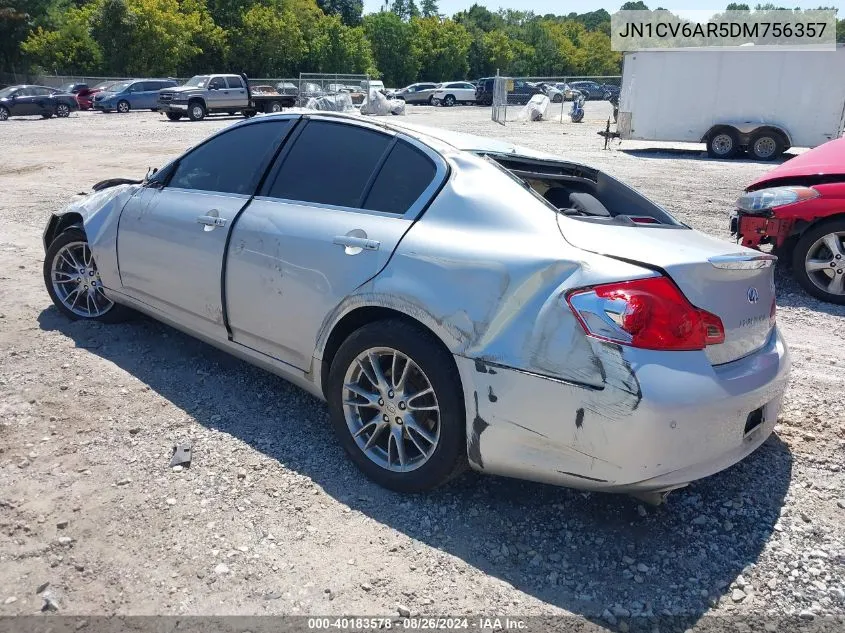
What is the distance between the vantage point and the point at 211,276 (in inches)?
150

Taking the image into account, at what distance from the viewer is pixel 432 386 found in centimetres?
282

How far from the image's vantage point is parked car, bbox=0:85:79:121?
28.3 m

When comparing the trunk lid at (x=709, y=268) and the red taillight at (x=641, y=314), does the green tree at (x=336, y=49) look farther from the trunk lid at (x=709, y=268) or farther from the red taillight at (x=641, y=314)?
the red taillight at (x=641, y=314)

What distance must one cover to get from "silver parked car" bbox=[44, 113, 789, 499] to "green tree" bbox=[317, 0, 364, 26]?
79.9 meters

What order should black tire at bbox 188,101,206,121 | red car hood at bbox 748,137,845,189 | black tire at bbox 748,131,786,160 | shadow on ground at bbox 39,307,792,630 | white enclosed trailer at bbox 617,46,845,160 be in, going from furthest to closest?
black tire at bbox 188,101,206,121
black tire at bbox 748,131,786,160
white enclosed trailer at bbox 617,46,845,160
red car hood at bbox 748,137,845,189
shadow on ground at bbox 39,307,792,630

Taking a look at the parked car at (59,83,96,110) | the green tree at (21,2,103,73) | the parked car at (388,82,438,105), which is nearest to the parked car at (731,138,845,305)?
the parked car at (59,83,96,110)

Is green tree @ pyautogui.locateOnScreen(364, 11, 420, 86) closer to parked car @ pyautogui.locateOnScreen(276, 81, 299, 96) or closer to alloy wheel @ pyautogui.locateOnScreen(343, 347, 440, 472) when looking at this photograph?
parked car @ pyautogui.locateOnScreen(276, 81, 299, 96)

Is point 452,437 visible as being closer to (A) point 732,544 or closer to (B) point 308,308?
(B) point 308,308

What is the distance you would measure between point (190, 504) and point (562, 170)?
2589 millimetres

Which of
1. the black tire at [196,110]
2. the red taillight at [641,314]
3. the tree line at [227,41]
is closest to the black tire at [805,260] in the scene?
the red taillight at [641,314]

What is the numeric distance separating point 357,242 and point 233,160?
4.52 feet

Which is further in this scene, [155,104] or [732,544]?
[155,104]

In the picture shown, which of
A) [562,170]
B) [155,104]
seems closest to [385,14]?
[155,104]

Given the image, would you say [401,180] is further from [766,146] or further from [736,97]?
[766,146]
